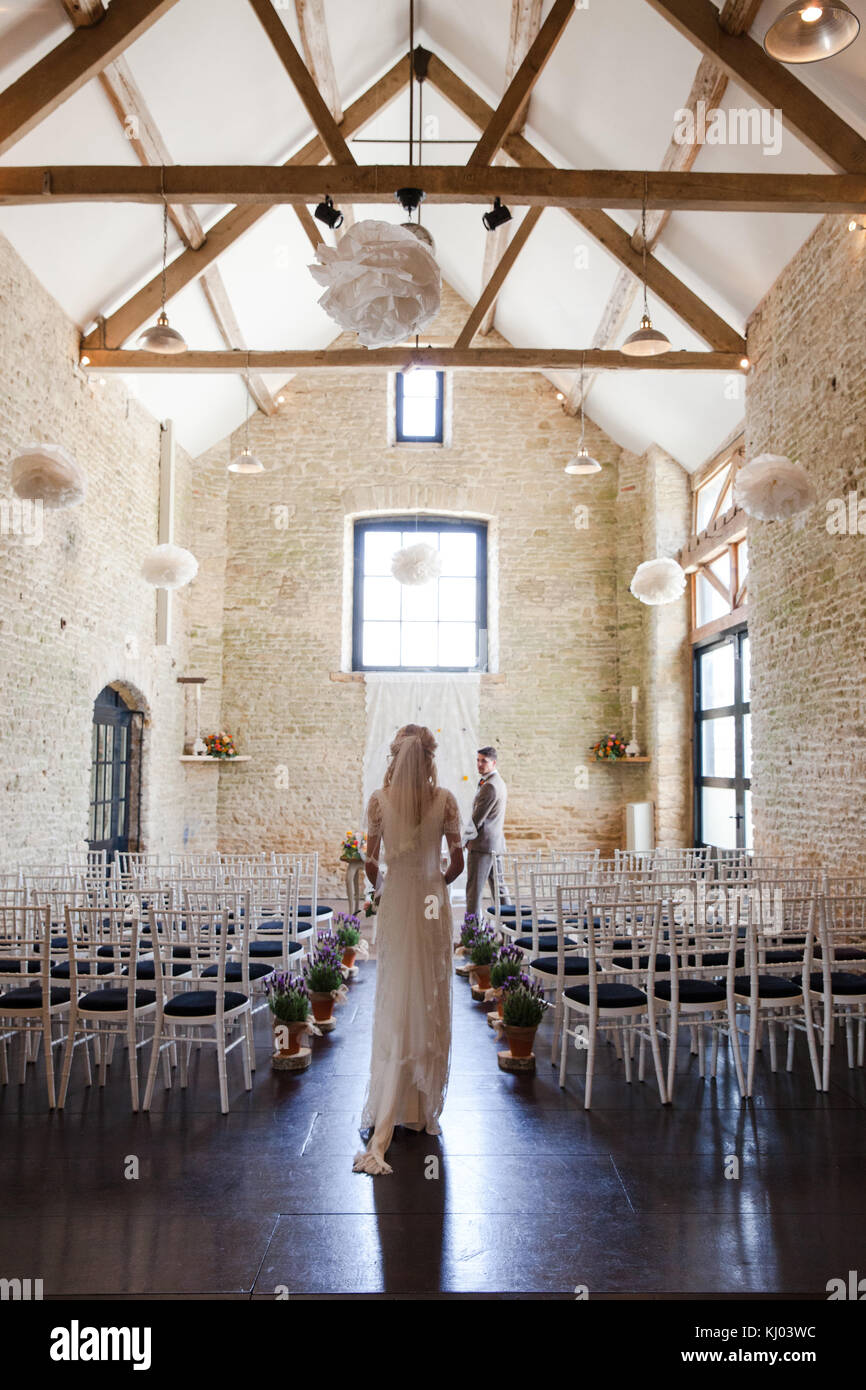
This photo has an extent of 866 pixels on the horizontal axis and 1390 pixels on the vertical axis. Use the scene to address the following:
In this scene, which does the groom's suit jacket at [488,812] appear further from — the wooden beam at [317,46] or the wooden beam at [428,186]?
the wooden beam at [317,46]

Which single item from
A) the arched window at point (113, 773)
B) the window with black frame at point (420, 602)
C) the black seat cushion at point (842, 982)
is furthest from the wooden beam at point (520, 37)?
the black seat cushion at point (842, 982)

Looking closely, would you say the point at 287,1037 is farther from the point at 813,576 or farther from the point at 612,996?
the point at 813,576

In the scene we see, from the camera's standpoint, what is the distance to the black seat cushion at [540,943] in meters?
5.80

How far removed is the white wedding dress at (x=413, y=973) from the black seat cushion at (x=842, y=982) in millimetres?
1958

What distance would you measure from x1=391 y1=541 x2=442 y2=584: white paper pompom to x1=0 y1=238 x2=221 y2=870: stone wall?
96.2 inches

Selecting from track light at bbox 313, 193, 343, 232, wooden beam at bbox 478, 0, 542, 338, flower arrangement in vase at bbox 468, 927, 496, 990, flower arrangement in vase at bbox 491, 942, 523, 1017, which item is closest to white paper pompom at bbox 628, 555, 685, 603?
wooden beam at bbox 478, 0, 542, 338

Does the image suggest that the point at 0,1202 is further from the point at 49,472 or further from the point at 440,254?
the point at 440,254

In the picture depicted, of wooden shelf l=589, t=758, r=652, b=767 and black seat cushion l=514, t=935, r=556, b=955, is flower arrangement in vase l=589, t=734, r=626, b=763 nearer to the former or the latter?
wooden shelf l=589, t=758, r=652, b=767

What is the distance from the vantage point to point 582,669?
11227mm

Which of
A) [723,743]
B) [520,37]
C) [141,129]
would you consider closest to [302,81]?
[141,129]

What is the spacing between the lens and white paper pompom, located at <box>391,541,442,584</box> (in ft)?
32.8
